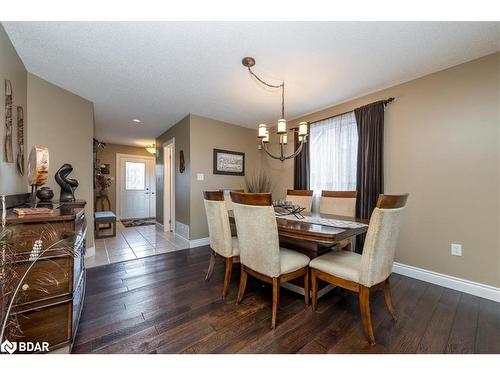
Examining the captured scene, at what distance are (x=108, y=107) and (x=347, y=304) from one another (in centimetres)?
429

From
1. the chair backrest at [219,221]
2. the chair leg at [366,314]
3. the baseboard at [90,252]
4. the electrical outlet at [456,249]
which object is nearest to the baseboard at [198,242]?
the baseboard at [90,252]

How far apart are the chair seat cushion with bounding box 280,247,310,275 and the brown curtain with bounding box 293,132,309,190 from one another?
1.94m

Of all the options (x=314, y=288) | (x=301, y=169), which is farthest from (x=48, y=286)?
(x=301, y=169)

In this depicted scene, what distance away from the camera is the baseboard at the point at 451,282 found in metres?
1.89

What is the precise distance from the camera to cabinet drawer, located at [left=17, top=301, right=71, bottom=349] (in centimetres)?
112

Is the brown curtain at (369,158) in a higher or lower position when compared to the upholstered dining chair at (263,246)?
higher

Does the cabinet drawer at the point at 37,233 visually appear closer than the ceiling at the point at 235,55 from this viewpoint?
Yes

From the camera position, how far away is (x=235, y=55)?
193 centimetres

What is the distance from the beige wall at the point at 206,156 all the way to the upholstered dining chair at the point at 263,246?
2063 millimetres

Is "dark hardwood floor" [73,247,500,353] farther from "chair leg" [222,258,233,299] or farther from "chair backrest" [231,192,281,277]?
"chair backrest" [231,192,281,277]

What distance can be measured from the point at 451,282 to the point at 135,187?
7.25 meters

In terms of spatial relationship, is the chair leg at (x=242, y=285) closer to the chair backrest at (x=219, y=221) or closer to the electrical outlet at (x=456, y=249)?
the chair backrest at (x=219, y=221)

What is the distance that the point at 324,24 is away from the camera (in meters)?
1.54
